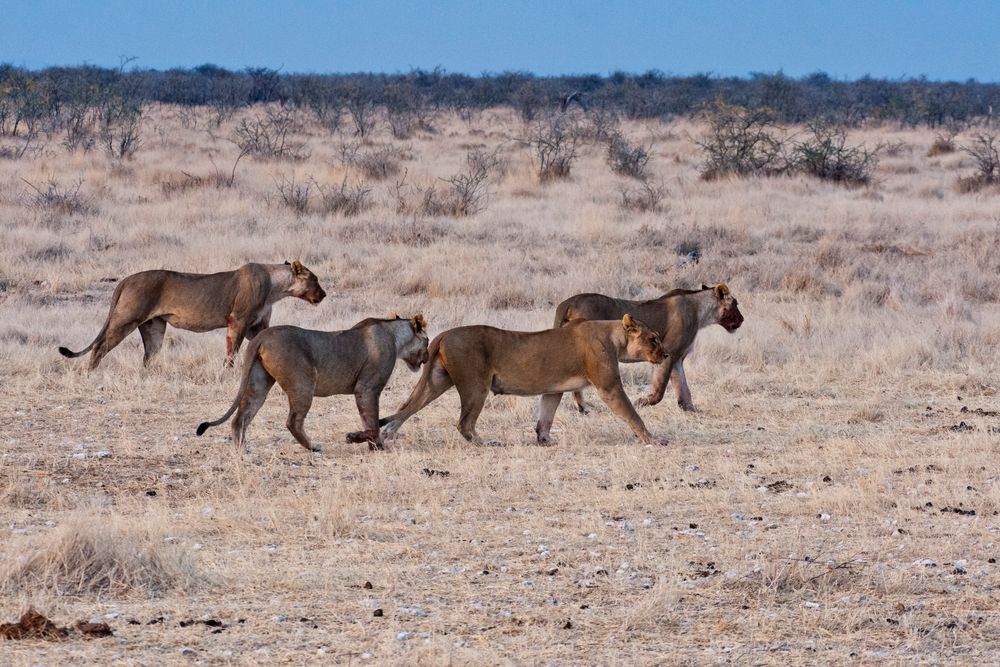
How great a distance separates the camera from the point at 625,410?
10.2 m

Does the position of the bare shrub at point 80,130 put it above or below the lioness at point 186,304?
above

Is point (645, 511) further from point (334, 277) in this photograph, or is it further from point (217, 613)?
point (334, 277)

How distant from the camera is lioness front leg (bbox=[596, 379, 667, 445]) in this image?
1022 centimetres

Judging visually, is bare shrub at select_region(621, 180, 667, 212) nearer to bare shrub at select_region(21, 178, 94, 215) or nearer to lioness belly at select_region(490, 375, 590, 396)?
bare shrub at select_region(21, 178, 94, 215)

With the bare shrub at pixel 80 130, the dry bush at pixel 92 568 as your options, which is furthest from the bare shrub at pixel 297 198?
the dry bush at pixel 92 568

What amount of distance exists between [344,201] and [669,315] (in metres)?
13.1

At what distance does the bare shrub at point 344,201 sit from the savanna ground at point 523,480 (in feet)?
7.30

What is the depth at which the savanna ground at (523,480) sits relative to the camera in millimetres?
Answer: 5898

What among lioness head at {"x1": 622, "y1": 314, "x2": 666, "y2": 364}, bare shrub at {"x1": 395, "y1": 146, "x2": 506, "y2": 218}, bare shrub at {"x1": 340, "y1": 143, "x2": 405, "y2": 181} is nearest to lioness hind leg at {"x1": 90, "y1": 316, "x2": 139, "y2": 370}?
lioness head at {"x1": 622, "y1": 314, "x2": 666, "y2": 364}

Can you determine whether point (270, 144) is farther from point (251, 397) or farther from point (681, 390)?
point (251, 397)

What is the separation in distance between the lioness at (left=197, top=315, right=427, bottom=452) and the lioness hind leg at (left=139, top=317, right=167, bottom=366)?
11.0ft

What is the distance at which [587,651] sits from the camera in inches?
220

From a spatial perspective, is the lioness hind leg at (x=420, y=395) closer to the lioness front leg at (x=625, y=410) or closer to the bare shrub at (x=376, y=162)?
the lioness front leg at (x=625, y=410)

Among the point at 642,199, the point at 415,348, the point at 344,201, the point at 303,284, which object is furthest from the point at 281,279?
the point at 642,199
